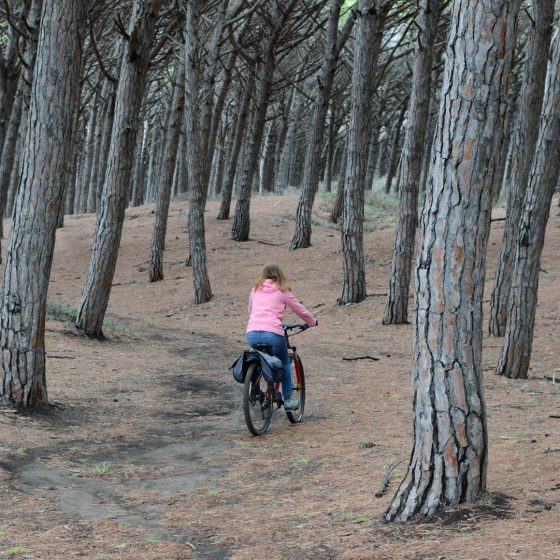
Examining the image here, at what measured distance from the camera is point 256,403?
327 inches

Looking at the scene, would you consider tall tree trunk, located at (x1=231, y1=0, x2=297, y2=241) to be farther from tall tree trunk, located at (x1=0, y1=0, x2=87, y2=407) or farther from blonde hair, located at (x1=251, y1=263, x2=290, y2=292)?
blonde hair, located at (x1=251, y1=263, x2=290, y2=292)

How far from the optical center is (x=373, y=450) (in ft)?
24.2

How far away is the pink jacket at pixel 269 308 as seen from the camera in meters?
8.31

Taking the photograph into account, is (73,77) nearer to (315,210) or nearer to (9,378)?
(9,378)

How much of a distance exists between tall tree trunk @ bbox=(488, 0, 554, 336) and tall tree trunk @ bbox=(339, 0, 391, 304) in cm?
447

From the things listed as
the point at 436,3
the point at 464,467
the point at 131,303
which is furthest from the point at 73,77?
the point at 131,303

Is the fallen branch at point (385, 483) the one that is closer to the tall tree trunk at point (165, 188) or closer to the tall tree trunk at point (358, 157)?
the tall tree trunk at point (358, 157)

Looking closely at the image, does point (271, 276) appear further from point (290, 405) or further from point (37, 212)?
point (37, 212)

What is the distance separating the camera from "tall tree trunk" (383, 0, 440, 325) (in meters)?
15.8

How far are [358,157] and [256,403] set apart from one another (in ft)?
34.5

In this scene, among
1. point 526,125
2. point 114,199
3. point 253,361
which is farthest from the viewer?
point 114,199

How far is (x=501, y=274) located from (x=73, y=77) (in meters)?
8.09

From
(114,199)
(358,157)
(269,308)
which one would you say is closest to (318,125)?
(358,157)

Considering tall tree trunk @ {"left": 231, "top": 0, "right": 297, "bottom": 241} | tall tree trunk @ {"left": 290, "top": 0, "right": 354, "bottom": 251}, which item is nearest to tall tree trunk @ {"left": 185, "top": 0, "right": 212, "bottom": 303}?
tall tree trunk @ {"left": 290, "top": 0, "right": 354, "bottom": 251}
